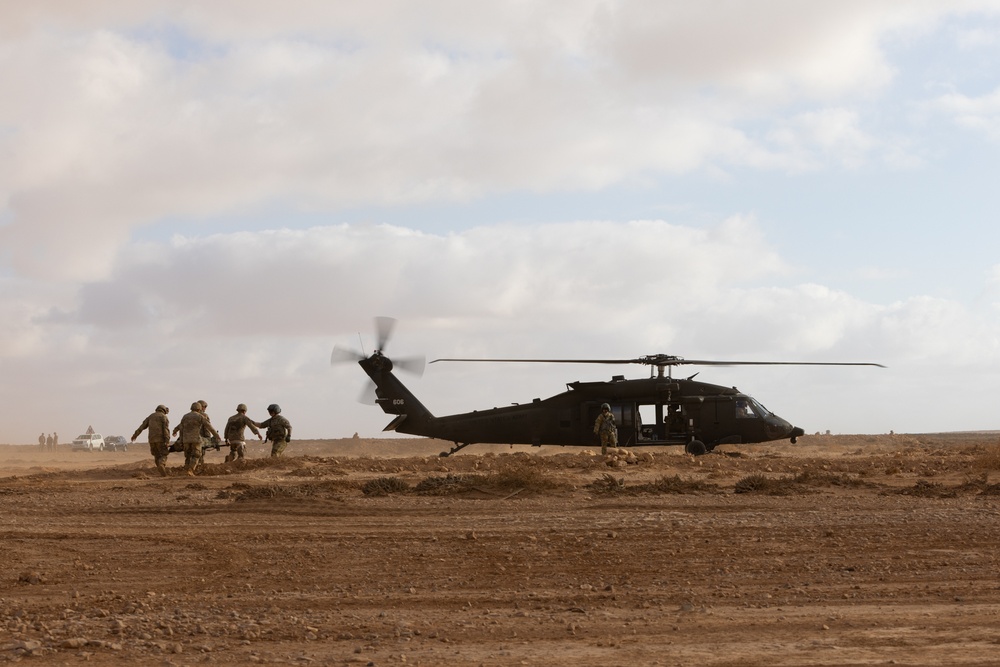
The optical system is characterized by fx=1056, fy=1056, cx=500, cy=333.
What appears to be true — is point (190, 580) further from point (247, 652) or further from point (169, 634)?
point (247, 652)

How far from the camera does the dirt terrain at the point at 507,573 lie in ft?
24.2

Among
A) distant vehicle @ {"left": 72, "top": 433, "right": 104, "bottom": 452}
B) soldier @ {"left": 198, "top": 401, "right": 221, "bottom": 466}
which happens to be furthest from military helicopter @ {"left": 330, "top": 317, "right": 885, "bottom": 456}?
distant vehicle @ {"left": 72, "top": 433, "right": 104, "bottom": 452}

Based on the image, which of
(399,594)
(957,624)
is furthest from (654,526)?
(957,624)

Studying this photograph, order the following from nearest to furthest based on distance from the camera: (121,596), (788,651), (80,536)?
1. (788,651)
2. (121,596)
3. (80,536)

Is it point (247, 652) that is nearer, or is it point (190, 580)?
point (247, 652)

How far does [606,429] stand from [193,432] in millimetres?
10001

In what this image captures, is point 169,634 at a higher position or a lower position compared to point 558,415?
lower

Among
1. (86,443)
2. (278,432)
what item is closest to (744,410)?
(278,432)

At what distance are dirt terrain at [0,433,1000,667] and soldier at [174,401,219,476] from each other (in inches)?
133

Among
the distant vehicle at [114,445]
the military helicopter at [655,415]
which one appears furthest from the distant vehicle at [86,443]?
the military helicopter at [655,415]

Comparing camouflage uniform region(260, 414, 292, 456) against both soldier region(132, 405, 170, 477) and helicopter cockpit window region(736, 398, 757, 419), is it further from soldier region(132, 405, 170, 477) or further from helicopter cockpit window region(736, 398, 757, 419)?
helicopter cockpit window region(736, 398, 757, 419)

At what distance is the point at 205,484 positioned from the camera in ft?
64.2

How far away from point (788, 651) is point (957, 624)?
1.63m

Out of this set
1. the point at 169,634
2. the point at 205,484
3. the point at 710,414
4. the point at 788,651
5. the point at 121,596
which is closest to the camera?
the point at 788,651
